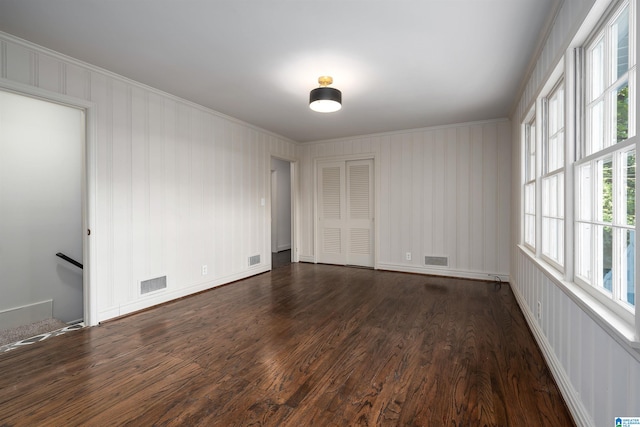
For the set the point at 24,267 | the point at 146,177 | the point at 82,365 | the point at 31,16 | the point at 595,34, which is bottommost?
the point at 82,365

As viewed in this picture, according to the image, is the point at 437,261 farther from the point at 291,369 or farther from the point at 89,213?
the point at 89,213

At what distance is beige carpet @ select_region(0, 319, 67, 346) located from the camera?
2932 mm

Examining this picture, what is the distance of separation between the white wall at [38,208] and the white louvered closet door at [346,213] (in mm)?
3930

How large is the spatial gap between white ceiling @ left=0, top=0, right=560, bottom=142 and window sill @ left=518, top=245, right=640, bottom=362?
Result: 187 centimetres

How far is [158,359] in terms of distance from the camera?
7.32 ft

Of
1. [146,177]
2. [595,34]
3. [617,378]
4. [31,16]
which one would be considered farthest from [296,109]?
[617,378]

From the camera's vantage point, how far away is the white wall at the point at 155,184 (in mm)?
2844

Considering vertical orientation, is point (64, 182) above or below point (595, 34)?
below

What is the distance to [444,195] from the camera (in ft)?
16.0

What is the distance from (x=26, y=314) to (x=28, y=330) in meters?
0.55

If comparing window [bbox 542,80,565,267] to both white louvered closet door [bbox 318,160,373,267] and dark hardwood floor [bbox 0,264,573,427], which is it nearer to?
dark hardwood floor [bbox 0,264,573,427]

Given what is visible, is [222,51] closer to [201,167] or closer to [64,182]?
[201,167]

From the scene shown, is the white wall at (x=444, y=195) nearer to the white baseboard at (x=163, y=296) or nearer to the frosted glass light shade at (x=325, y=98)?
the frosted glass light shade at (x=325, y=98)

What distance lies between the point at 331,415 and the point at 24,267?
422cm
